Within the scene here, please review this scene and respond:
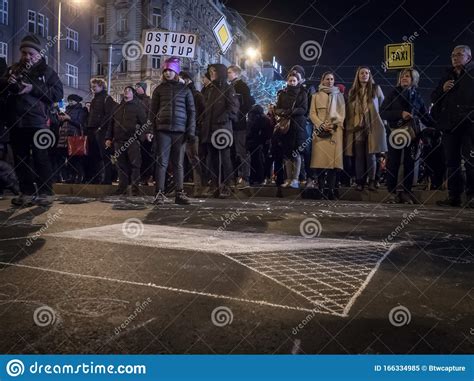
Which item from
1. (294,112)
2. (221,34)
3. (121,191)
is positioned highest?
(221,34)

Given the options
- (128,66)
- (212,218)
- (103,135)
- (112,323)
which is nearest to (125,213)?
(212,218)

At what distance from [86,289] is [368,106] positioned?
6273 mm

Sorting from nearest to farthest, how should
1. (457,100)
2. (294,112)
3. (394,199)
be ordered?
(457,100) → (394,199) → (294,112)

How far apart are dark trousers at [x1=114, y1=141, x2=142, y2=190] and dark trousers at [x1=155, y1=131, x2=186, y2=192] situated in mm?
1853

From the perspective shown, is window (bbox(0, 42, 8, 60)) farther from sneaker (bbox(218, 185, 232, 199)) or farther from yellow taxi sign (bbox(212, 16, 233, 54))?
sneaker (bbox(218, 185, 232, 199))

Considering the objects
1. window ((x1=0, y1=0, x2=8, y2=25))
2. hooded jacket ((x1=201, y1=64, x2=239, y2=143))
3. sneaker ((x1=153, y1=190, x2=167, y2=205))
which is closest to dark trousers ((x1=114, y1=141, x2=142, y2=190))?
hooded jacket ((x1=201, y1=64, x2=239, y2=143))

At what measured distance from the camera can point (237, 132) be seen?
878cm

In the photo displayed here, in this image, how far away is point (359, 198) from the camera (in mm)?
8281

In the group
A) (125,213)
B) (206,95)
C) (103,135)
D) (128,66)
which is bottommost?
(125,213)

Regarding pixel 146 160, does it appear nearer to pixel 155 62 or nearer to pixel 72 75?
pixel 72 75

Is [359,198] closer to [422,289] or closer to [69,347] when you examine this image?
[422,289]

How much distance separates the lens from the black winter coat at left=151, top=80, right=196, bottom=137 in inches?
262

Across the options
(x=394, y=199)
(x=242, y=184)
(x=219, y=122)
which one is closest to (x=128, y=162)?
(x=219, y=122)

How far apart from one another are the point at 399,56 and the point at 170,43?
18.3ft
